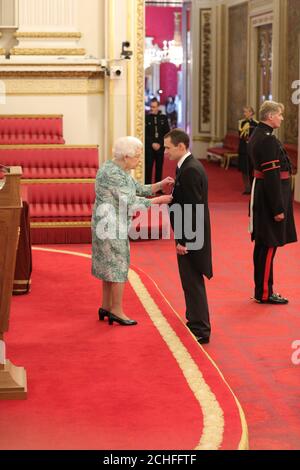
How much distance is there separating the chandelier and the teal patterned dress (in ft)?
79.0

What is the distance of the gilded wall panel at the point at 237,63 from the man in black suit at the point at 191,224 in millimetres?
14755

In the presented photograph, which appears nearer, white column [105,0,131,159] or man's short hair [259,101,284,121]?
man's short hair [259,101,284,121]

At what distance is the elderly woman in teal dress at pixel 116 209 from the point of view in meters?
6.39

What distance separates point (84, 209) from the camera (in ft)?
36.0

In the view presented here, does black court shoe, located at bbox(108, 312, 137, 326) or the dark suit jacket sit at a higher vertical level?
the dark suit jacket

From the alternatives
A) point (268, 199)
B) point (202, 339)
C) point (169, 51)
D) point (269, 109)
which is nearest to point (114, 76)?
point (269, 109)

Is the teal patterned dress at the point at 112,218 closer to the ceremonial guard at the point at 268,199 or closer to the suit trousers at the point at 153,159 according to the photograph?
the ceremonial guard at the point at 268,199

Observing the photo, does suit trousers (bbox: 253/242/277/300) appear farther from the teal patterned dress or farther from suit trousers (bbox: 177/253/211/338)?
the teal patterned dress

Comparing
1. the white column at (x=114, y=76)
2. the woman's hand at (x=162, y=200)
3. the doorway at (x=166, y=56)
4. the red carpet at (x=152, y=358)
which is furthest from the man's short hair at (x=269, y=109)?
the doorway at (x=166, y=56)

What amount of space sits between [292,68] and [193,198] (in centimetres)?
1172

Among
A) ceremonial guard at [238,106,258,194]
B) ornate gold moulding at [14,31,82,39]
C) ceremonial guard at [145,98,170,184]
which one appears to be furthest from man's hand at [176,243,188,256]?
ceremonial guard at [238,106,258,194]

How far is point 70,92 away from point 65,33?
0.76 metres

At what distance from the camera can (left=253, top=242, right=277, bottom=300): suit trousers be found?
25.6 feet
